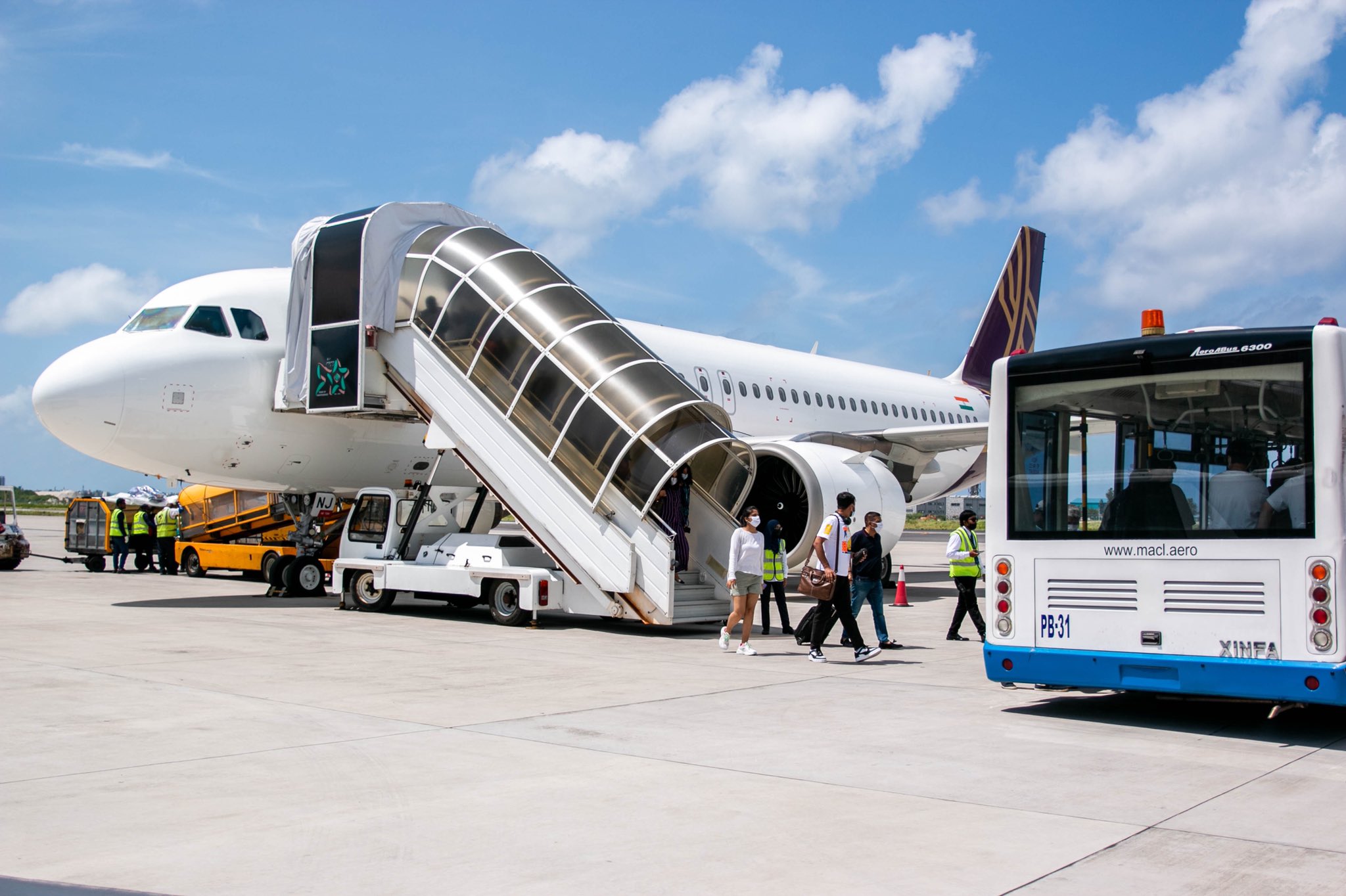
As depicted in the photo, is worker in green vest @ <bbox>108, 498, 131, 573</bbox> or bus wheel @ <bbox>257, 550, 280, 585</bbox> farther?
worker in green vest @ <bbox>108, 498, 131, 573</bbox>

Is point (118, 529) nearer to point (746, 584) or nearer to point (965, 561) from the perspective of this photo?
point (746, 584)

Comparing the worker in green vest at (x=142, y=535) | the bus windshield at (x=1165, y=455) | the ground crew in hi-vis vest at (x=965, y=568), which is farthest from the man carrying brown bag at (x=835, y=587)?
the worker in green vest at (x=142, y=535)

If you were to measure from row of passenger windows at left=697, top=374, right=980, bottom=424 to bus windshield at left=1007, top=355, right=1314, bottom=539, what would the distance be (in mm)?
9736

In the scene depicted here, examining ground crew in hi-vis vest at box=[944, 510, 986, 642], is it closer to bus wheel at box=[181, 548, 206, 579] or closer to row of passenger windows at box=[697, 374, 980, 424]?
row of passenger windows at box=[697, 374, 980, 424]

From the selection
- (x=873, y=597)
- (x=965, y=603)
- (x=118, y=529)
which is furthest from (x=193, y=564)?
(x=965, y=603)

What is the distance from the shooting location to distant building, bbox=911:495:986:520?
80.4 m

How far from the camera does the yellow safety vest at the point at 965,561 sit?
480 inches

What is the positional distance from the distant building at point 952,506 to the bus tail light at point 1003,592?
66.5m

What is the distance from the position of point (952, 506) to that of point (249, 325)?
78618mm

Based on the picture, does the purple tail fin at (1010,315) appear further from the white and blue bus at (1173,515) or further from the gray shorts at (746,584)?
the white and blue bus at (1173,515)

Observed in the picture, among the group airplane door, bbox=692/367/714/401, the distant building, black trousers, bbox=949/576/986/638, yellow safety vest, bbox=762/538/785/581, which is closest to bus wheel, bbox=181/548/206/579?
airplane door, bbox=692/367/714/401

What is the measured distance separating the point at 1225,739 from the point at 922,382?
711 inches

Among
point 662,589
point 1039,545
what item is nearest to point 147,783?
point 1039,545

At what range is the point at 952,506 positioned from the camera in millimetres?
87875
